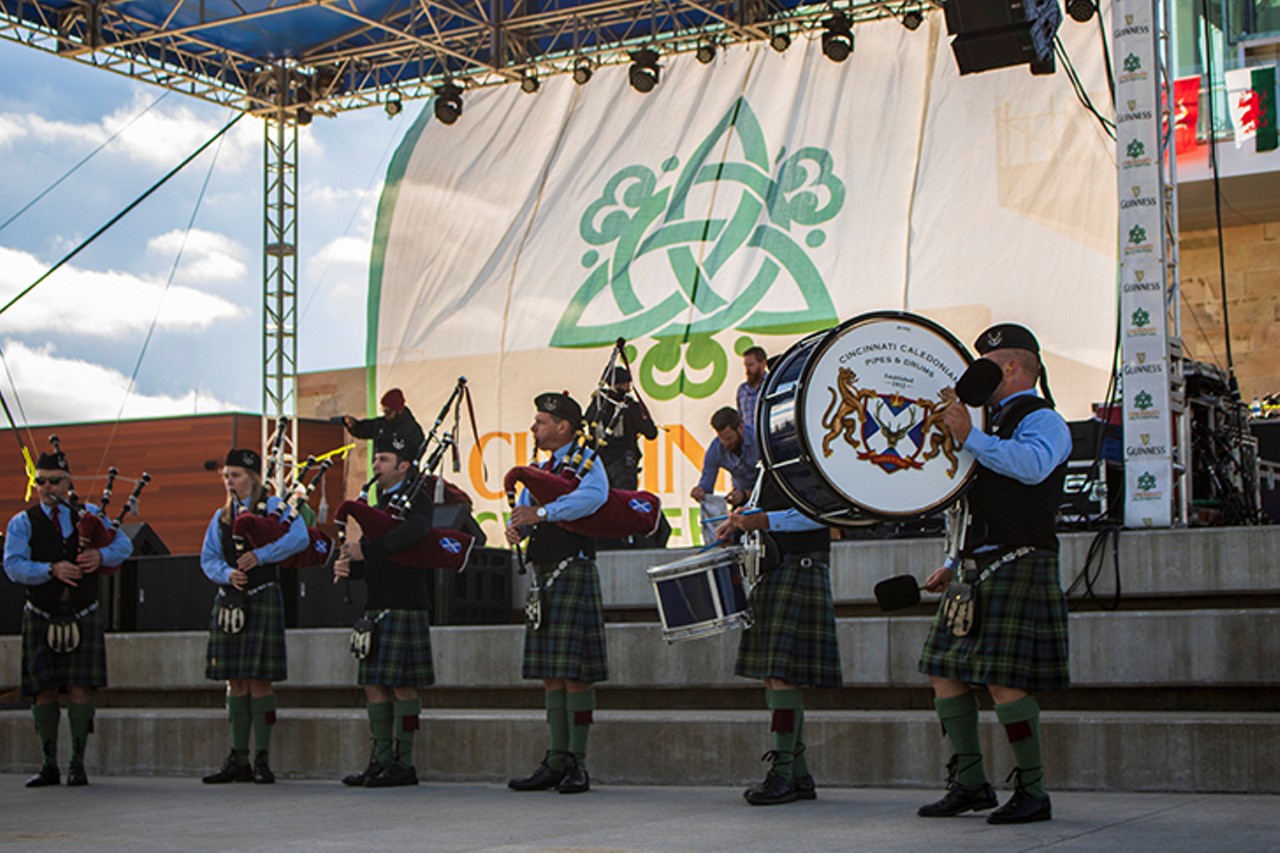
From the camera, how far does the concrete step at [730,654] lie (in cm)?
453

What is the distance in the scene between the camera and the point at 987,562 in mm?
3646

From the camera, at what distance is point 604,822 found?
389 centimetres

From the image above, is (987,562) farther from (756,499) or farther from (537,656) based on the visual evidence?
(537,656)

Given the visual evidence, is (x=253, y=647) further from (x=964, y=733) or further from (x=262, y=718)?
(x=964, y=733)

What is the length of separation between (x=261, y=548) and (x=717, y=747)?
1.84 meters

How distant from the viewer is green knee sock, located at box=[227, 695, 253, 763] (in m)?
5.55

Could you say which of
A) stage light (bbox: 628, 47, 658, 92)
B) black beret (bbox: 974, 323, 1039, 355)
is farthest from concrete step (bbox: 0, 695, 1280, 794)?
stage light (bbox: 628, 47, 658, 92)

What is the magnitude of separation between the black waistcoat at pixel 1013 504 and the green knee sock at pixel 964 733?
0.39 m

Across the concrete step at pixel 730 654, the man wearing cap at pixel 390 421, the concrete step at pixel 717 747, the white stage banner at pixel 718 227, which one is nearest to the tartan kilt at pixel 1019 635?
Result: the concrete step at pixel 717 747

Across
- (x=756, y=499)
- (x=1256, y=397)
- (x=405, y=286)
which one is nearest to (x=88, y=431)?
(x=405, y=286)

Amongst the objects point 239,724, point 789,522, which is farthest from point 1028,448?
point 239,724

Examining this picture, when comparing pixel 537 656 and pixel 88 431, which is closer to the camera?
pixel 537 656

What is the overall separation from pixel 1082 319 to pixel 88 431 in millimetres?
9256

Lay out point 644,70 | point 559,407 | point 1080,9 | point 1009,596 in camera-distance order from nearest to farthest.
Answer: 1. point 1009,596
2. point 559,407
3. point 1080,9
4. point 644,70
